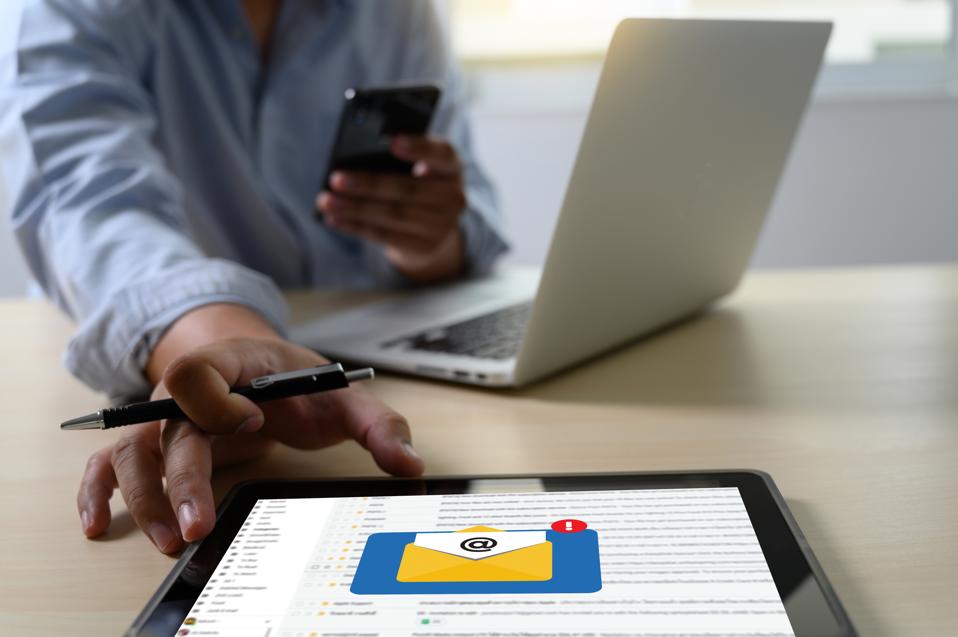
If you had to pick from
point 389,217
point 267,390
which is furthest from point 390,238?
point 267,390

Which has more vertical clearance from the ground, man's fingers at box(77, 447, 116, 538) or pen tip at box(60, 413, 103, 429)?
pen tip at box(60, 413, 103, 429)

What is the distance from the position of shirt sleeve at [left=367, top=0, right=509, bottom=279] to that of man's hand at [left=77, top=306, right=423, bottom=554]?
1.80 feet

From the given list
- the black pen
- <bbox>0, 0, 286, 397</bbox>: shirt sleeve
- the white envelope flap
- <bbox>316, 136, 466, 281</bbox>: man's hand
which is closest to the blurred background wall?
<bbox>316, 136, 466, 281</bbox>: man's hand

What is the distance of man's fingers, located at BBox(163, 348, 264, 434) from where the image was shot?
43 cm

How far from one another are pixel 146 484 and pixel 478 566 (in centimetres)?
17

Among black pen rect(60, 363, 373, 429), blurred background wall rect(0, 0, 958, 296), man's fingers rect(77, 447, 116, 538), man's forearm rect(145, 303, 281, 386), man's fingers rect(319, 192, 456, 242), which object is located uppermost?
blurred background wall rect(0, 0, 958, 296)

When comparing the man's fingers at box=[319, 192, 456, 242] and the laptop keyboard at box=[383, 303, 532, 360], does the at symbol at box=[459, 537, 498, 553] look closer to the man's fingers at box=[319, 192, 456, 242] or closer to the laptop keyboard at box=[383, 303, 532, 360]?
the laptop keyboard at box=[383, 303, 532, 360]

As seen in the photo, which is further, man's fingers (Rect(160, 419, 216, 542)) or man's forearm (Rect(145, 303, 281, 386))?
man's forearm (Rect(145, 303, 281, 386))

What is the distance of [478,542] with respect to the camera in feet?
1.17

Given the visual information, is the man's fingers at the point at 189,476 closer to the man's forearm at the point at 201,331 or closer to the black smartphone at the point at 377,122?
the man's forearm at the point at 201,331

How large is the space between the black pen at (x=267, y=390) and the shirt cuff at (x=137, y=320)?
125 mm

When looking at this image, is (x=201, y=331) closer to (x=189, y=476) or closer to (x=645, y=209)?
(x=189, y=476)

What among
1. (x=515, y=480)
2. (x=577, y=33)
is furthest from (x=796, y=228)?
(x=515, y=480)

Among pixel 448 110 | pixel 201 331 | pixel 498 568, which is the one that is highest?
pixel 448 110
